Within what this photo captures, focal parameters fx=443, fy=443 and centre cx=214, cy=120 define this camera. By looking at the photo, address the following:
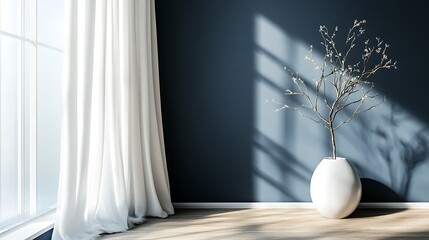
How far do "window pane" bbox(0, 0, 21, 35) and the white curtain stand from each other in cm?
43

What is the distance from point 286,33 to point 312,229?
1.82 m

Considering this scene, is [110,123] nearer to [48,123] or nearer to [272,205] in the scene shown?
[48,123]

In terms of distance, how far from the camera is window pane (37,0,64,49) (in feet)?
10.7

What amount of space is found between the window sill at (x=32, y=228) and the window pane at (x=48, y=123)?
8.7 inches

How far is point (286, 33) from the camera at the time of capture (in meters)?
4.14

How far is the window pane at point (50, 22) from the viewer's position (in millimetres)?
3252

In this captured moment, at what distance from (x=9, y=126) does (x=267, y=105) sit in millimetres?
2254

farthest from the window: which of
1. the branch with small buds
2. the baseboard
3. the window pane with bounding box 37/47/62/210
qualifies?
the branch with small buds

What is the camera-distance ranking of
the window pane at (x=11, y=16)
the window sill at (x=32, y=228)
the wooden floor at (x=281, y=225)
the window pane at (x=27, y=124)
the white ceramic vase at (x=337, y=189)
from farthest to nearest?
the white ceramic vase at (x=337, y=189)
the wooden floor at (x=281, y=225)
the window pane at (x=27, y=124)
the window pane at (x=11, y=16)
the window sill at (x=32, y=228)

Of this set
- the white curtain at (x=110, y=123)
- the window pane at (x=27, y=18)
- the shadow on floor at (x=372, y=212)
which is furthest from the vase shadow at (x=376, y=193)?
the window pane at (x=27, y=18)

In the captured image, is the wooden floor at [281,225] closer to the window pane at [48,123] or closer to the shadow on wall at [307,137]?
the shadow on wall at [307,137]

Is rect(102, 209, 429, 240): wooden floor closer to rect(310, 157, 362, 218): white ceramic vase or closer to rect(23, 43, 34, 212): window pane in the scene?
rect(310, 157, 362, 218): white ceramic vase

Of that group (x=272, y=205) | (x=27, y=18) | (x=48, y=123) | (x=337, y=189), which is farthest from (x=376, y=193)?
(x=27, y=18)

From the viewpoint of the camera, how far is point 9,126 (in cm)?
280
